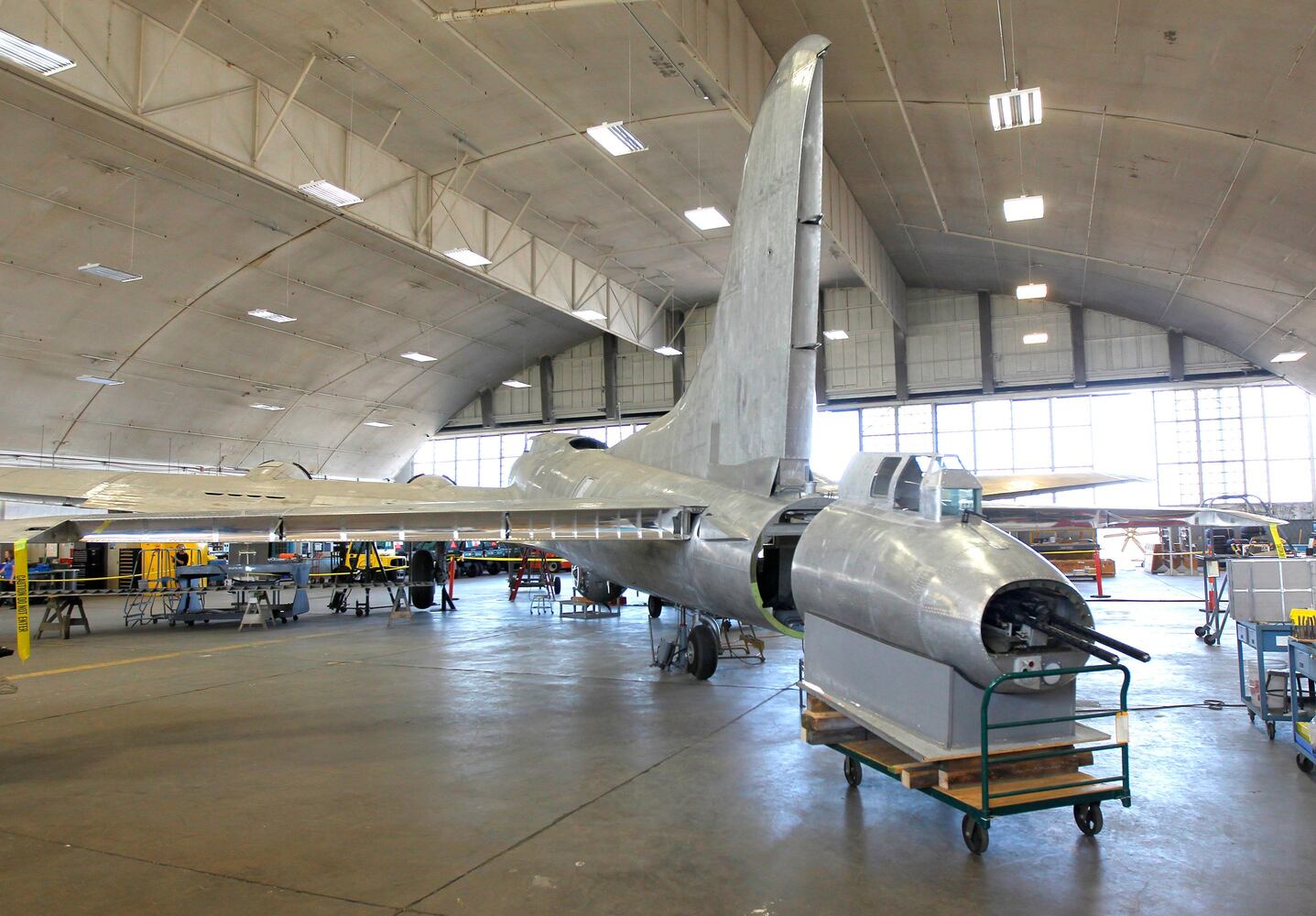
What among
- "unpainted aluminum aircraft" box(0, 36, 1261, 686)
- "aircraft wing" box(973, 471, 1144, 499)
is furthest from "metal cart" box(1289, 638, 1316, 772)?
"aircraft wing" box(973, 471, 1144, 499)

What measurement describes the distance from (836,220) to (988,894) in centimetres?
1803

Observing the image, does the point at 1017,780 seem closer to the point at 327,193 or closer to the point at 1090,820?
the point at 1090,820

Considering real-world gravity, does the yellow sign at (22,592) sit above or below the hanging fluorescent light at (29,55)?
below

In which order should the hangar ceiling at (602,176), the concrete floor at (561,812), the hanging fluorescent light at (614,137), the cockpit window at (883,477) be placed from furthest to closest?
the hanging fluorescent light at (614,137), the hangar ceiling at (602,176), the cockpit window at (883,477), the concrete floor at (561,812)

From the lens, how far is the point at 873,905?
4465 millimetres

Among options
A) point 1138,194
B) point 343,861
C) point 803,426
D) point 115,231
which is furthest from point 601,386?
point 343,861

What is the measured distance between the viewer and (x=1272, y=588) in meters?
7.86

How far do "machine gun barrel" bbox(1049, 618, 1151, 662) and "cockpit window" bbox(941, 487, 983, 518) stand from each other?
94 centimetres

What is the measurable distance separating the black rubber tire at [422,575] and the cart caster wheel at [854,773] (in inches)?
603

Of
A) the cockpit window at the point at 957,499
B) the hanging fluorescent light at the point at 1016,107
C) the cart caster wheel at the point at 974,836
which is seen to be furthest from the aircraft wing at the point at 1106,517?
the hanging fluorescent light at the point at 1016,107

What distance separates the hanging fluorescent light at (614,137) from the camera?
45.1 ft

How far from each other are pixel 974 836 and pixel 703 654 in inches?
229

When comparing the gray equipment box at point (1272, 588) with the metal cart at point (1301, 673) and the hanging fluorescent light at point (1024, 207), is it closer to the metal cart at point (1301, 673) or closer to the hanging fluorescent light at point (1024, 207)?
the metal cart at point (1301, 673)

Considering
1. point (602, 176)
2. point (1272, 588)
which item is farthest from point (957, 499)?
point (602, 176)
